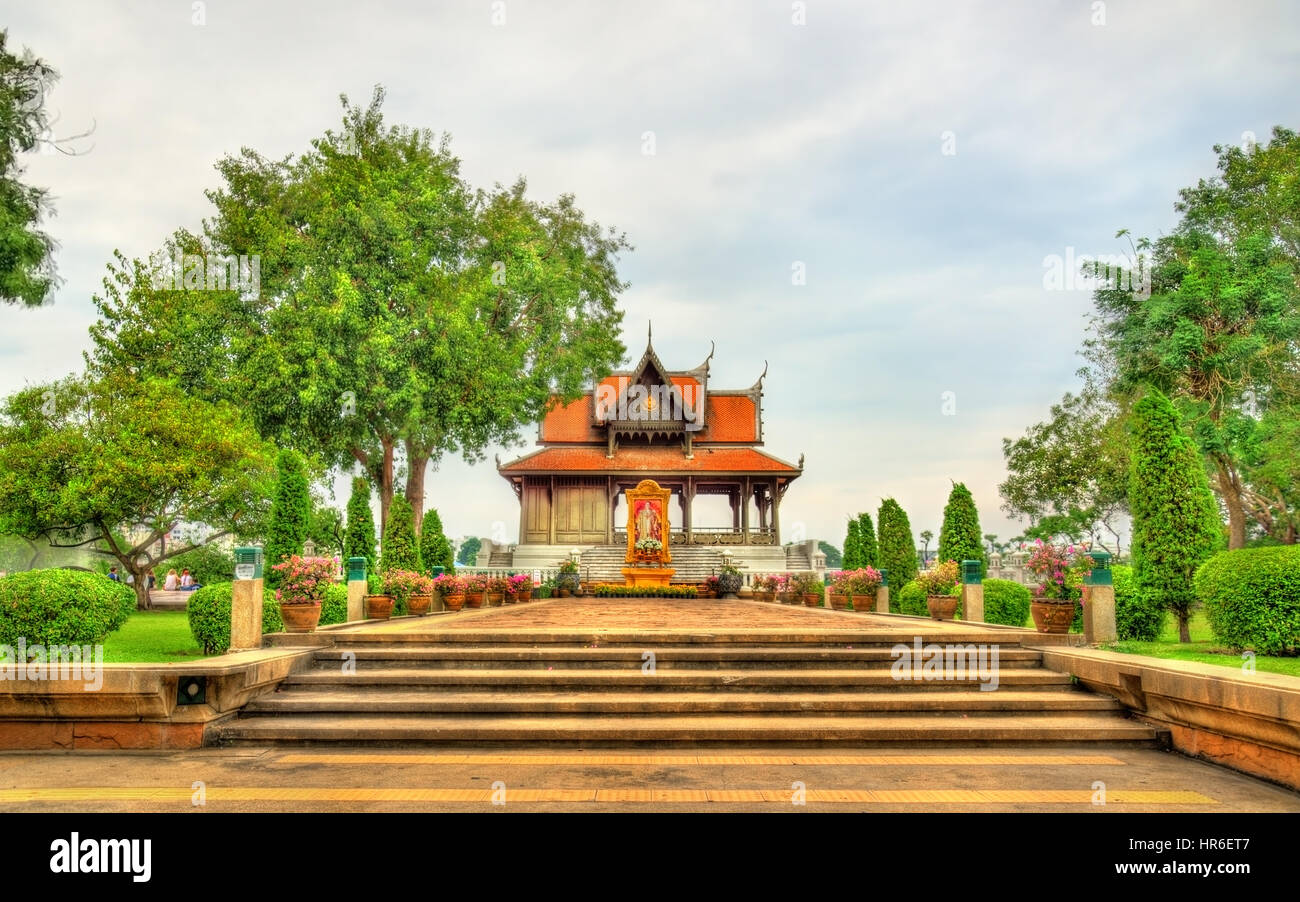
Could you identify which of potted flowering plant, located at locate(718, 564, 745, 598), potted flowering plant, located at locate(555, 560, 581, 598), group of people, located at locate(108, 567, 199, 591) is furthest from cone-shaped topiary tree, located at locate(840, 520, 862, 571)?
group of people, located at locate(108, 567, 199, 591)

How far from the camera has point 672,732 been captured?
559 centimetres

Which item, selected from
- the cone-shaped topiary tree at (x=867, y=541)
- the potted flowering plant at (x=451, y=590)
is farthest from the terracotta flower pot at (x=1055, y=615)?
the cone-shaped topiary tree at (x=867, y=541)

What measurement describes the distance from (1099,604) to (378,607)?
9149 millimetres

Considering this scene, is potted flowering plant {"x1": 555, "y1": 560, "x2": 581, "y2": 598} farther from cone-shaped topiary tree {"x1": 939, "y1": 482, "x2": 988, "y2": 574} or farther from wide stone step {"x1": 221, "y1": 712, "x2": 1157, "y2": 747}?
wide stone step {"x1": 221, "y1": 712, "x2": 1157, "y2": 747}

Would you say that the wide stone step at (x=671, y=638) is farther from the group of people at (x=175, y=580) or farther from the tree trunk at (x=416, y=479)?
the group of people at (x=175, y=580)

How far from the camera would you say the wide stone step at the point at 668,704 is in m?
6.03

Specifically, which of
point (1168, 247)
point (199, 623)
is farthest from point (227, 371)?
point (1168, 247)

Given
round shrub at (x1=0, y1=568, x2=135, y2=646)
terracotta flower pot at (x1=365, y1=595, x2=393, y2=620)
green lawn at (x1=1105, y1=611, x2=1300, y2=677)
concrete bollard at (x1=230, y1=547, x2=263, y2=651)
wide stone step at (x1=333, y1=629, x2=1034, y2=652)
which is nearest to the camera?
green lawn at (x1=1105, y1=611, x2=1300, y2=677)

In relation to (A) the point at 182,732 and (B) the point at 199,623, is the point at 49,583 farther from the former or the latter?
(A) the point at 182,732

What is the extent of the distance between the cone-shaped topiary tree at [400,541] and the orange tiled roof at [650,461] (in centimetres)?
1493

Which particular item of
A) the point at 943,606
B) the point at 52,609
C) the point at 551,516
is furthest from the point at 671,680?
the point at 551,516

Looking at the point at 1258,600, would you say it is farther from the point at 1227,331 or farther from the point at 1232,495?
the point at 1232,495

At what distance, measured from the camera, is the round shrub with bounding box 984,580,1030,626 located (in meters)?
12.4

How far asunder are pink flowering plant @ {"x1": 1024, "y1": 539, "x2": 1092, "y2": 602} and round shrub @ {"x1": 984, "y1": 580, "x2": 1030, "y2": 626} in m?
3.96
